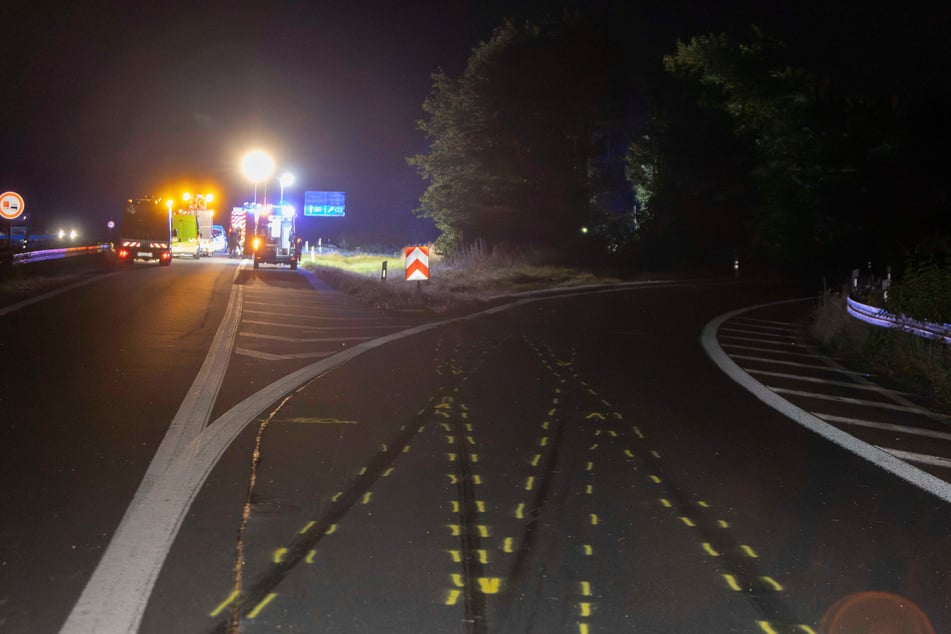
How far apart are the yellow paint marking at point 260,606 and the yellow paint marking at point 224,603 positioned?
0.49 ft

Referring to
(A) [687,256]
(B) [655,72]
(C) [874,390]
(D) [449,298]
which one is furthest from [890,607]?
(B) [655,72]

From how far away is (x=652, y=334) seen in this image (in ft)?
66.5

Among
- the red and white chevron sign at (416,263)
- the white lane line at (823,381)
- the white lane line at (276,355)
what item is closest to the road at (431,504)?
the white lane line at (276,355)

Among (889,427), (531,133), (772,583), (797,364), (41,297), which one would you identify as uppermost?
(531,133)

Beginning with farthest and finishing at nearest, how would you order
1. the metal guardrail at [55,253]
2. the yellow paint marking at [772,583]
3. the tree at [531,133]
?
the tree at [531,133] < the metal guardrail at [55,253] < the yellow paint marking at [772,583]

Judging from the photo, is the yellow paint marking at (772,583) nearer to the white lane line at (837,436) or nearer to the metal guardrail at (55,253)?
the white lane line at (837,436)

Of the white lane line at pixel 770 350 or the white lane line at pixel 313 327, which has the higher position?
the white lane line at pixel 770 350

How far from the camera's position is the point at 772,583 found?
223 inches

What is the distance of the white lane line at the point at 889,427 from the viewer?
34.2ft

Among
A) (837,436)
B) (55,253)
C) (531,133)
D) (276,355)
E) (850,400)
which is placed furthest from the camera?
(531,133)

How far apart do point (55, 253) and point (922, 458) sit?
36.2 m

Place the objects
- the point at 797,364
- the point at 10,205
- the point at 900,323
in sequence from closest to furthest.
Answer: the point at 900,323 < the point at 797,364 < the point at 10,205

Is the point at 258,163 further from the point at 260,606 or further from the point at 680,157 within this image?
the point at 260,606

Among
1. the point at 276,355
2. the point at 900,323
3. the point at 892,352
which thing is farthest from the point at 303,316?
the point at 900,323
